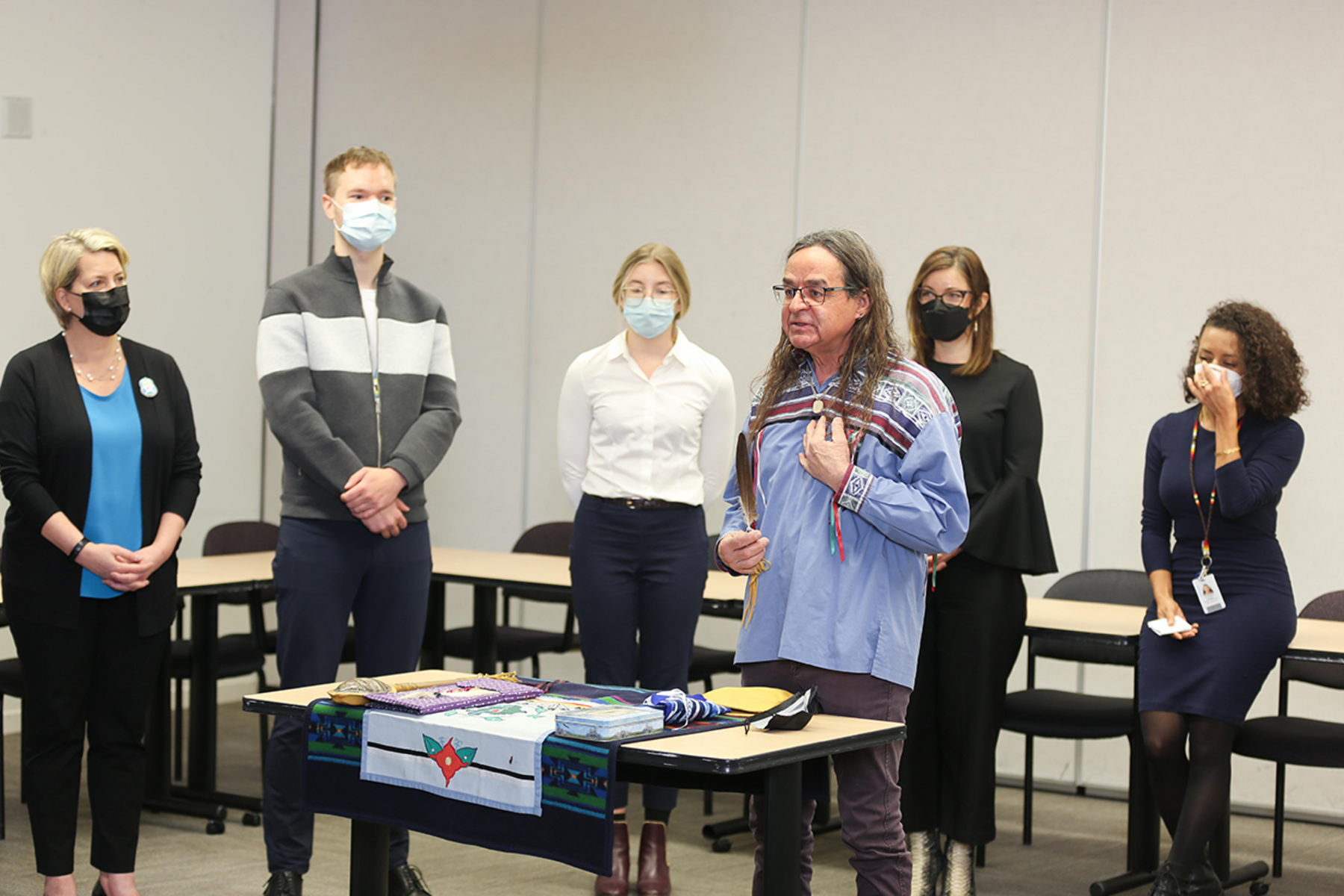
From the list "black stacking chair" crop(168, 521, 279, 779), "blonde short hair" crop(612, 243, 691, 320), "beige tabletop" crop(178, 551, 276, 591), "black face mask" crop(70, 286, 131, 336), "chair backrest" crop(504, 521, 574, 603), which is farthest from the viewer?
"chair backrest" crop(504, 521, 574, 603)

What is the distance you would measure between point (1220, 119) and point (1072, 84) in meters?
0.56

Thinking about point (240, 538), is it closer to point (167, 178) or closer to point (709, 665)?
point (167, 178)

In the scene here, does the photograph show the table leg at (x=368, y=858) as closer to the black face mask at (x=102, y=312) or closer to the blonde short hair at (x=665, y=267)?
the black face mask at (x=102, y=312)

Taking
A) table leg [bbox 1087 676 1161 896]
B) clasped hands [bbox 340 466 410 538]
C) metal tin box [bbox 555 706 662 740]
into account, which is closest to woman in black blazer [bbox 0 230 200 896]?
clasped hands [bbox 340 466 410 538]

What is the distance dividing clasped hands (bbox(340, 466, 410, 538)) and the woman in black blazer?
1.53ft

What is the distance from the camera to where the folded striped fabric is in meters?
2.31

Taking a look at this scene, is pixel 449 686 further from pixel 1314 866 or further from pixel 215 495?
pixel 215 495

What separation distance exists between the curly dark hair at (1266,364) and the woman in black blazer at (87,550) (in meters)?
2.71

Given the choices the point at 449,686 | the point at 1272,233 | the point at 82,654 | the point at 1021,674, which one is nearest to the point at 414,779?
the point at 449,686

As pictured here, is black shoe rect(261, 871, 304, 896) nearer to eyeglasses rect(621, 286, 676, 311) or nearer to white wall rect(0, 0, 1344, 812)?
eyeglasses rect(621, 286, 676, 311)

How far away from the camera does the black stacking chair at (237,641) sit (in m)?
4.80

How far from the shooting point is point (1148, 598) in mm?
4637

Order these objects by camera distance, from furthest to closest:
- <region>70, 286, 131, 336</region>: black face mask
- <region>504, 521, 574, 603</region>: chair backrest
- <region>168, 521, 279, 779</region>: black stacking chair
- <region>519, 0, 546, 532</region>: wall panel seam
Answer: <region>519, 0, 546, 532</region>: wall panel seam
<region>504, 521, 574, 603</region>: chair backrest
<region>168, 521, 279, 779</region>: black stacking chair
<region>70, 286, 131, 336</region>: black face mask

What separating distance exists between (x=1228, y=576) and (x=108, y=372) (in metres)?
2.85
